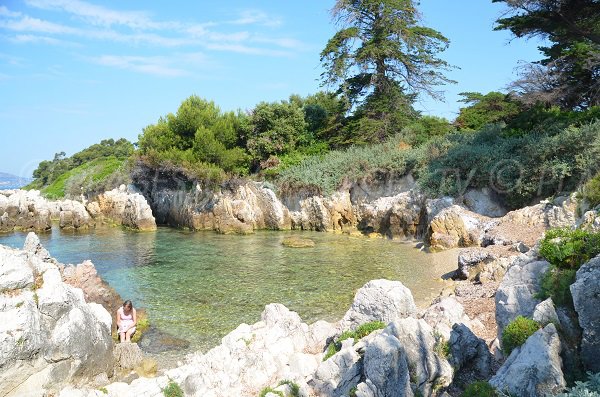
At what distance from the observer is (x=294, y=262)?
67.9 feet

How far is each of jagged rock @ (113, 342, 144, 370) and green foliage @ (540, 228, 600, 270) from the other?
9029 mm

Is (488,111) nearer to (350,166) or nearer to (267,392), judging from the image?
(350,166)

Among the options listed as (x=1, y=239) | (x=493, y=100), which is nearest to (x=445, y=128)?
(x=493, y=100)

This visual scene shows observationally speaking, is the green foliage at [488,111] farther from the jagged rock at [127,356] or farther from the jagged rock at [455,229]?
the jagged rock at [127,356]

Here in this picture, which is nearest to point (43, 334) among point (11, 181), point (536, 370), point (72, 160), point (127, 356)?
point (127, 356)

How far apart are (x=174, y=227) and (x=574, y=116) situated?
26795 millimetres

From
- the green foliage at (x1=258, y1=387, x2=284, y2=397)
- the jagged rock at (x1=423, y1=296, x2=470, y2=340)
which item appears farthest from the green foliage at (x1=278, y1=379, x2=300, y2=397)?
the jagged rock at (x1=423, y1=296, x2=470, y2=340)

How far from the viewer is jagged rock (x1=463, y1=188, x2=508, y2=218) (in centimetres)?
2347

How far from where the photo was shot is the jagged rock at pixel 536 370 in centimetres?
580

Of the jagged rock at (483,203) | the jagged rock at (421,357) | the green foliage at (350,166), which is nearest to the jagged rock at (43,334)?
the jagged rock at (421,357)

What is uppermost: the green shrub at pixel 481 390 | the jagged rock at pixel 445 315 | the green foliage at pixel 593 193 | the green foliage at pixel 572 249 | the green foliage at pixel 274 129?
the green foliage at pixel 274 129

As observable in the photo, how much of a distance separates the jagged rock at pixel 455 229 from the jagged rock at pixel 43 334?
15041 mm

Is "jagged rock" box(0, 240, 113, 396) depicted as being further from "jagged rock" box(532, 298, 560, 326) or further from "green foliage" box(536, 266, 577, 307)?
"green foliage" box(536, 266, 577, 307)

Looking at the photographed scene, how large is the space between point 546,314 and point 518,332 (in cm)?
48
